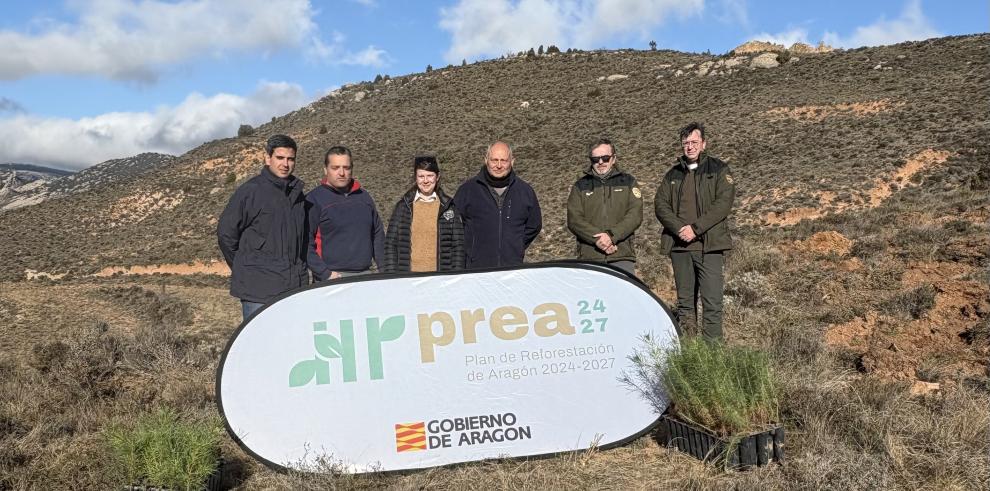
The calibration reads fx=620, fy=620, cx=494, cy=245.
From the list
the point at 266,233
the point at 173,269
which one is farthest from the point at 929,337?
the point at 173,269

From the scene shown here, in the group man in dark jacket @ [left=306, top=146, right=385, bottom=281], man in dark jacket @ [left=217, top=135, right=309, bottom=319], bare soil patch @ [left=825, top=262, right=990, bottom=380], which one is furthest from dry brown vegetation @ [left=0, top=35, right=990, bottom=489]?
man in dark jacket @ [left=306, top=146, right=385, bottom=281]

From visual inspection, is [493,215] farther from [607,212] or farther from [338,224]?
[338,224]

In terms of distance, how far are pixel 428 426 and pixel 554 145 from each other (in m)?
31.3

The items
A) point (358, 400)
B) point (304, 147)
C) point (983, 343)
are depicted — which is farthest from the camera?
point (304, 147)

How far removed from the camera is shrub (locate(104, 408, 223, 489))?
2.95 meters

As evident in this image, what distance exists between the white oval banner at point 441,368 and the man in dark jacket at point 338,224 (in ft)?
3.21

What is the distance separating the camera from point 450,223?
173 inches

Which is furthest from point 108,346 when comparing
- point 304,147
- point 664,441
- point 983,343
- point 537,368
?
point 304,147

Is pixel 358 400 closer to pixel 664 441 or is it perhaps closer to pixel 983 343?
pixel 664 441

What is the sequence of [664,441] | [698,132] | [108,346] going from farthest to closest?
[108,346], [698,132], [664,441]

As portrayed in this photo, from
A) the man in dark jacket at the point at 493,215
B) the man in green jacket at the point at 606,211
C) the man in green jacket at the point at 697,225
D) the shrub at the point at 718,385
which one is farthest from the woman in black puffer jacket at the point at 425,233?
the man in green jacket at the point at 697,225

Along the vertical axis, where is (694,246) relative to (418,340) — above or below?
above

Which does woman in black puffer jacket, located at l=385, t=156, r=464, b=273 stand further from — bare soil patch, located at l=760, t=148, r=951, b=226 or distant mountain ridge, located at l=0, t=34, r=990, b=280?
bare soil patch, located at l=760, t=148, r=951, b=226

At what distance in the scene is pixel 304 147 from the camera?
4253cm
